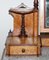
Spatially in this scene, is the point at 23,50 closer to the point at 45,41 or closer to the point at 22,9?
the point at 45,41

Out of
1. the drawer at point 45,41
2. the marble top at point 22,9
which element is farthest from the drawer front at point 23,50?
the marble top at point 22,9

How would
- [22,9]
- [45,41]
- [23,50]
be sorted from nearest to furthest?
[23,50]
[45,41]
[22,9]

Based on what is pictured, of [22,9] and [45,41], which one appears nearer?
[45,41]

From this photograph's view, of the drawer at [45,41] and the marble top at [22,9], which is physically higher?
the marble top at [22,9]

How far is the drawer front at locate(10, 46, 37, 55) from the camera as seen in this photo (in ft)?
5.03

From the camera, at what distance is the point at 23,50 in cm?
154

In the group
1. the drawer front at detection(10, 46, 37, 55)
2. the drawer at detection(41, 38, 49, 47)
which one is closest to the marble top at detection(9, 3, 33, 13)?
the drawer at detection(41, 38, 49, 47)

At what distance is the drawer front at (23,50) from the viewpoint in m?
1.53

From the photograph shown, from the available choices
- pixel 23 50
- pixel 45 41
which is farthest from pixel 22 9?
pixel 23 50

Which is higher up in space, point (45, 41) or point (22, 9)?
point (22, 9)

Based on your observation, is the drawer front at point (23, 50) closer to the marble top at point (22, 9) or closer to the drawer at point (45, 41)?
the drawer at point (45, 41)

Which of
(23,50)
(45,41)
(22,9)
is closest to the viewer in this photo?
(23,50)

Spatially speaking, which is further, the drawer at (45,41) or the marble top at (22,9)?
the marble top at (22,9)

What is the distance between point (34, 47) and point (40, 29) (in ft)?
1.44
